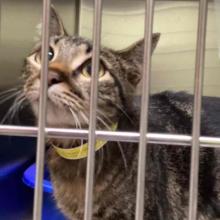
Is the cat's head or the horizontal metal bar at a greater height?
the cat's head

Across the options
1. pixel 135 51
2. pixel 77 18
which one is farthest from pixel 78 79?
pixel 77 18

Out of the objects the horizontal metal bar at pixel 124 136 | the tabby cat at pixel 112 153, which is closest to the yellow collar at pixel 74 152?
the tabby cat at pixel 112 153

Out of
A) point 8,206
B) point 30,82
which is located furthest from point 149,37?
point 8,206

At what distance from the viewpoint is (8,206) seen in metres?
1.46

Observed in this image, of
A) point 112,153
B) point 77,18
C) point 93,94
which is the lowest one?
point 112,153

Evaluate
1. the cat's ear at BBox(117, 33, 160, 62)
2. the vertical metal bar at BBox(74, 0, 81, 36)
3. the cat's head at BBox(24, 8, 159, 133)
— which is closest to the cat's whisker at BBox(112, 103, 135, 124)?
the cat's head at BBox(24, 8, 159, 133)

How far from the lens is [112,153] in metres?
1.08

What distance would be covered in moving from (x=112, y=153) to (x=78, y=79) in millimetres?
193

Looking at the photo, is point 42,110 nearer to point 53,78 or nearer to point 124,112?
point 53,78

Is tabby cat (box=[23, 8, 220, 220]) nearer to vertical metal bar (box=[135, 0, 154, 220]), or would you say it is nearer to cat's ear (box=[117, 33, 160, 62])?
cat's ear (box=[117, 33, 160, 62])

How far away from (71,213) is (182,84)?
61 centimetres

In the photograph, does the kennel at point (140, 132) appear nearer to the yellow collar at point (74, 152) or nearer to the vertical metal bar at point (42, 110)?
the vertical metal bar at point (42, 110)

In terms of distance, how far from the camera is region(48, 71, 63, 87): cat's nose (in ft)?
2.85

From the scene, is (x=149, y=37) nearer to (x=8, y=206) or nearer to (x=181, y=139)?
(x=181, y=139)
